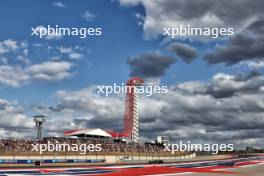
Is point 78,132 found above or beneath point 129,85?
beneath

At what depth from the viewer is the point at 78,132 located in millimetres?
123938

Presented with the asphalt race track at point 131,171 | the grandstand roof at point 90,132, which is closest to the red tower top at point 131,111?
the grandstand roof at point 90,132

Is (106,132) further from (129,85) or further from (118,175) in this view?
(118,175)

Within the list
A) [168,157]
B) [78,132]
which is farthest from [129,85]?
[168,157]

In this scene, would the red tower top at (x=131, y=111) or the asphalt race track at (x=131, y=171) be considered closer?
the asphalt race track at (x=131, y=171)

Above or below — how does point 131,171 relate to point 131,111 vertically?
below

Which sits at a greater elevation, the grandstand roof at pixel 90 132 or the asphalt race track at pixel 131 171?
the grandstand roof at pixel 90 132

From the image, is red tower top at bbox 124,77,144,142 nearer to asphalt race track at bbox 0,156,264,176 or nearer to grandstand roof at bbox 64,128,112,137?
grandstand roof at bbox 64,128,112,137

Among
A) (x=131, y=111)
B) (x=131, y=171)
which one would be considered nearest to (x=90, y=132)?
(x=131, y=111)

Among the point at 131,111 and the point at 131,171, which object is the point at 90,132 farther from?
the point at 131,171

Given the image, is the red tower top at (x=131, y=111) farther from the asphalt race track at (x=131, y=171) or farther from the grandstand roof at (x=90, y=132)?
the asphalt race track at (x=131, y=171)

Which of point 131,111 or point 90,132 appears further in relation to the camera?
point 131,111

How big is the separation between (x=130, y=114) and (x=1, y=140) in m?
64.6

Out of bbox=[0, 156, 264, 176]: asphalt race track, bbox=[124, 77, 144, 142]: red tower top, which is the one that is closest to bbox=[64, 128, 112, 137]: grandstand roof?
bbox=[124, 77, 144, 142]: red tower top
